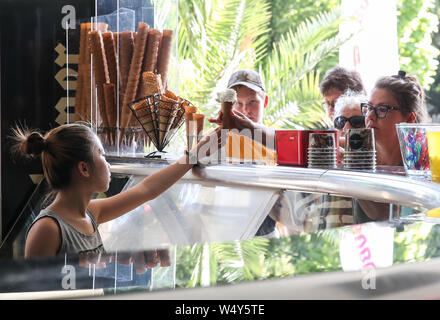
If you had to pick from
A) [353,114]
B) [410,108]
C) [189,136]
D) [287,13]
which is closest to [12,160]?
[189,136]

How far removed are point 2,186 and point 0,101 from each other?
11.5 inches

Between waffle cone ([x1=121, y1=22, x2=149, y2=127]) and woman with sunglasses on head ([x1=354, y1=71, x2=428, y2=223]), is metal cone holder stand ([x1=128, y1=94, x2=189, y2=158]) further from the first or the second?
woman with sunglasses on head ([x1=354, y1=71, x2=428, y2=223])

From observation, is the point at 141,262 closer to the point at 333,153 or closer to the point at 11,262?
the point at 11,262

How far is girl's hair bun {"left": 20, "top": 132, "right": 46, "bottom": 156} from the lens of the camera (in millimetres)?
1255

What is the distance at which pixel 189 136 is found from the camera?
1.39 metres

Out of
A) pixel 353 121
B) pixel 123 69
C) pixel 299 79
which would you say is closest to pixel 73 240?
pixel 353 121

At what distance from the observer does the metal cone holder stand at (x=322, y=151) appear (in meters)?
1.14

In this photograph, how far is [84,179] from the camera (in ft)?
4.49

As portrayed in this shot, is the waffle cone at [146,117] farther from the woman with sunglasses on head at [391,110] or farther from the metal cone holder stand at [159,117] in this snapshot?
the woman with sunglasses on head at [391,110]

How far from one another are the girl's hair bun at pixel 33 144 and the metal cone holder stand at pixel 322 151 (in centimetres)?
59

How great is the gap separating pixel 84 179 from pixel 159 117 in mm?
299

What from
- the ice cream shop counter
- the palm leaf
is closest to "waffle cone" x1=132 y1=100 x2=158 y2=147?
the ice cream shop counter

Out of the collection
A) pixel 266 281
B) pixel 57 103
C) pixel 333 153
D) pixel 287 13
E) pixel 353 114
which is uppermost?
pixel 287 13

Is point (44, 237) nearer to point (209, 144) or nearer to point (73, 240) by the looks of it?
point (73, 240)
